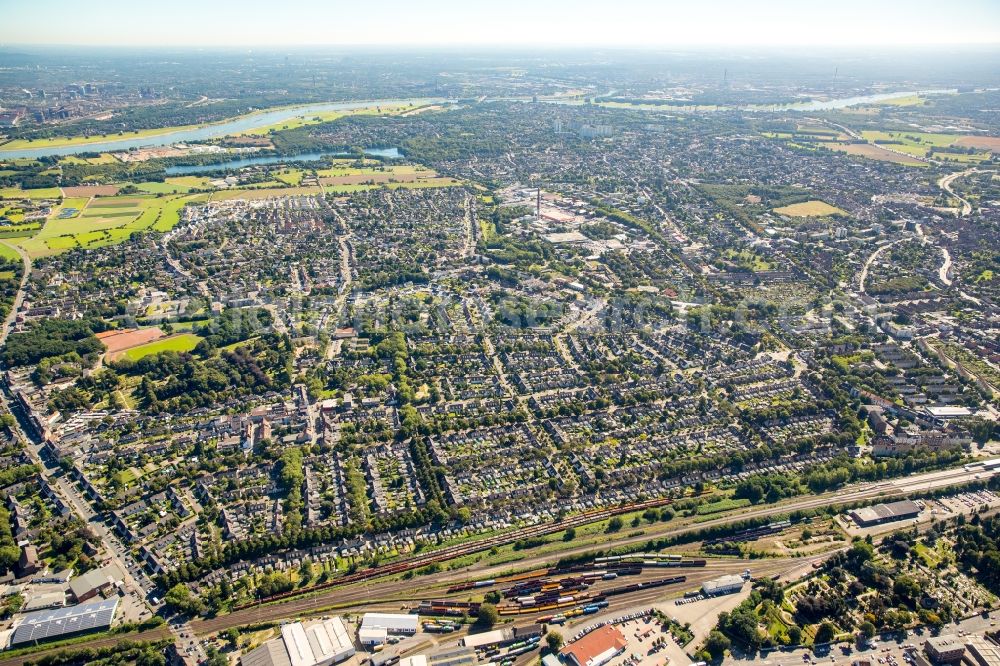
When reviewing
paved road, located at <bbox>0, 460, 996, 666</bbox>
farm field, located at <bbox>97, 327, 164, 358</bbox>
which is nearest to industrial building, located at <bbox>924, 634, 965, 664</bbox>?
paved road, located at <bbox>0, 460, 996, 666</bbox>

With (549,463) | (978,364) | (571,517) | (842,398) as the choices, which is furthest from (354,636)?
(978,364)

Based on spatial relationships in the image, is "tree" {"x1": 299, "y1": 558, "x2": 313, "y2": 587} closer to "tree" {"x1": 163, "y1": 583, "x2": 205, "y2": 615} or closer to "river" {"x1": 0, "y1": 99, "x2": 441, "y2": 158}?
"tree" {"x1": 163, "y1": 583, "x2": 205, "y2": 615}

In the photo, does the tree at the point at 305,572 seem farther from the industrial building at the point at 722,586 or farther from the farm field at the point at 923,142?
the farm field at the point at 923,142

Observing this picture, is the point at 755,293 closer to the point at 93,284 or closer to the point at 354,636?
the point at 354,636

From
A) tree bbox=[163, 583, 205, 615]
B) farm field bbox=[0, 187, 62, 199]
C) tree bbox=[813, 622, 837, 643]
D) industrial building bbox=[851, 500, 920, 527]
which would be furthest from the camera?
farm field bbox=[0, 187, 62, 199]

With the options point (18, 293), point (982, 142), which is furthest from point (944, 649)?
point (982, 142)

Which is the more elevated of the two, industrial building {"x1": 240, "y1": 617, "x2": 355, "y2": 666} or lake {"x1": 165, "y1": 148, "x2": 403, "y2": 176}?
lake {"x1": 165, "y1": 148, "x2": 403, "y2": 176}

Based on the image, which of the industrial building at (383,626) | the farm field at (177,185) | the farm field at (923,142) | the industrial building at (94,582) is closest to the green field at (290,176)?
the farm field at (177,185)
